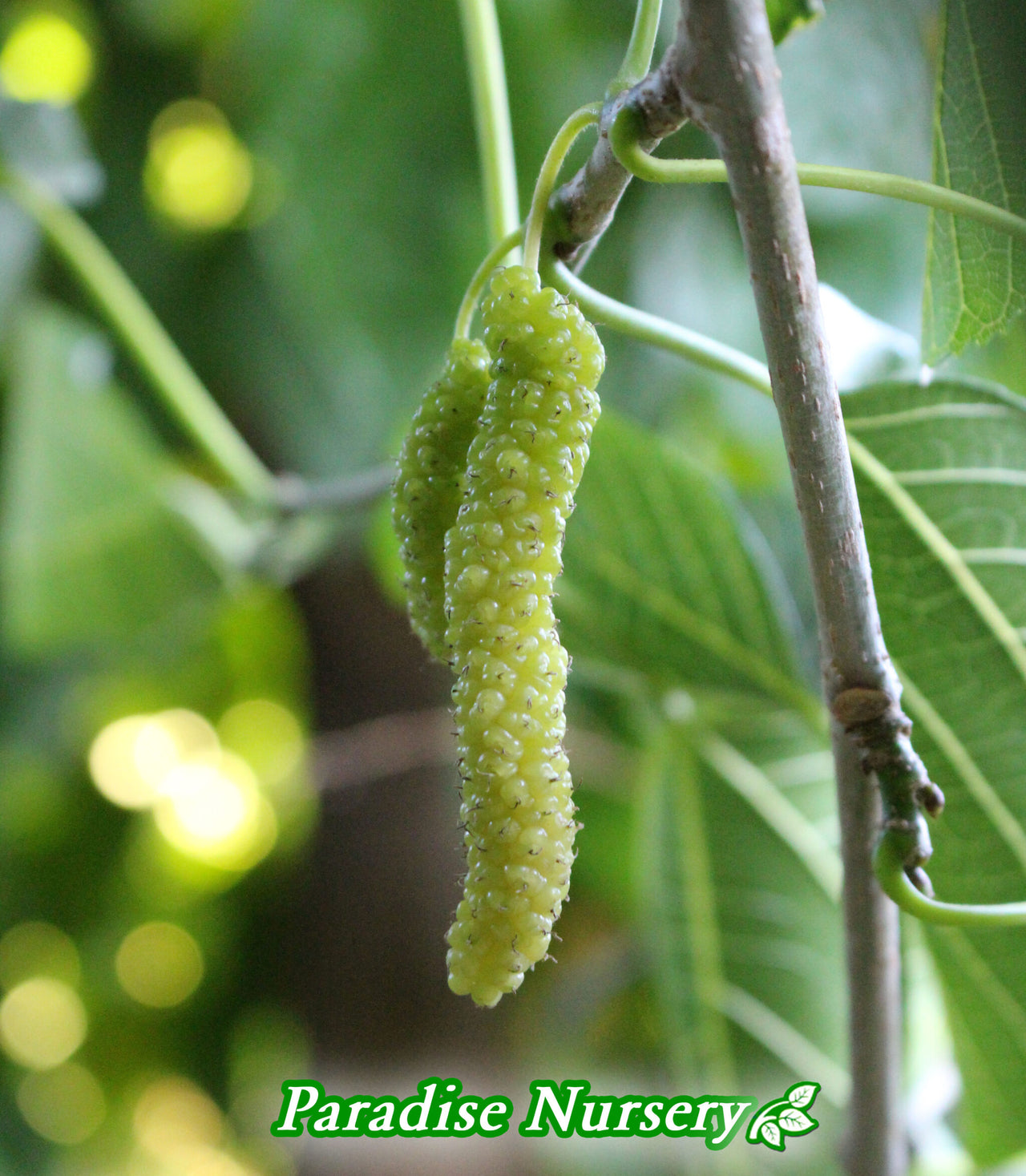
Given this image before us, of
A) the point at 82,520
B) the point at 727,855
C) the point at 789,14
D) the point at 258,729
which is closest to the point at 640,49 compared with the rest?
the point at 789,14

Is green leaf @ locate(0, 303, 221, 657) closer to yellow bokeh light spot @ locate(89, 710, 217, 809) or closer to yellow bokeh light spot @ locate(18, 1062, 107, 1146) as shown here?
yellow bokeh light spot @ locate(89, 710, 217, 809)

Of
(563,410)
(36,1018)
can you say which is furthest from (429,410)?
(36,1018)

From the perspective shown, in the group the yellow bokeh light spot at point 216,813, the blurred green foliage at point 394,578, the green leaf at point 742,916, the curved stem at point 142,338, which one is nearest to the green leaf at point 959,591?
the blurred green foliage at point 394,578

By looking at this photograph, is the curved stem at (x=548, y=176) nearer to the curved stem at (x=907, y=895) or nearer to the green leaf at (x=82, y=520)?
the curved stem at (x=907, y=895)

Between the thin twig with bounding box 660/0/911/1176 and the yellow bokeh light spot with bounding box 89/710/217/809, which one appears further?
the yellow bokeh light spot with bounding box 89/710/217/809

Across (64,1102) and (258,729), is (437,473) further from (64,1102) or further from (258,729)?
(64,1102)

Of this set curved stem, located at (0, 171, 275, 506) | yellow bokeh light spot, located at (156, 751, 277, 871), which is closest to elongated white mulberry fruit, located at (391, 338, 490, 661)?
curved stem, located at (0, 171, 275, 506)

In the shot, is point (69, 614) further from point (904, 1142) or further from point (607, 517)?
point (904, 1142)
